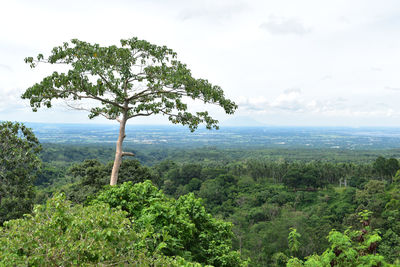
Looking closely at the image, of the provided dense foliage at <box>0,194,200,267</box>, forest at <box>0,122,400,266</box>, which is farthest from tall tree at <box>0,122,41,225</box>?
dense foliage at <box>0,194,200,267</box>

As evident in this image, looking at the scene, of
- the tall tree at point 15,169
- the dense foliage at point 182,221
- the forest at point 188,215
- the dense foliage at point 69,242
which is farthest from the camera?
the tall tree at point 15,169

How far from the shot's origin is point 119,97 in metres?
8.00

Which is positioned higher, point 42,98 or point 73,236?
point 42,98

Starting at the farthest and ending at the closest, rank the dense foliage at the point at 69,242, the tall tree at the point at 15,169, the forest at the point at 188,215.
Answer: the tall tree at the point at 15,169
the forest at the point at 188,215
the dense foliage at the point at 69,242

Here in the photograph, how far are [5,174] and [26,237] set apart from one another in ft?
27.2

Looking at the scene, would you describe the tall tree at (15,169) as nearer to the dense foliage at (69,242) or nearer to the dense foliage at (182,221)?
the dense foliage at (182,221)

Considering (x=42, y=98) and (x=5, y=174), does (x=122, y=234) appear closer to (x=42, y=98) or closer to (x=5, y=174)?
(x=42, y=98)

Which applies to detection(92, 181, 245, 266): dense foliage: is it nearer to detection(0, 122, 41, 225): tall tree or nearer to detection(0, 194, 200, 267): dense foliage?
detection(0, 194, 200, 267): dense foliage

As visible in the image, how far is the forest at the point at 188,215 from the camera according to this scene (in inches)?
134

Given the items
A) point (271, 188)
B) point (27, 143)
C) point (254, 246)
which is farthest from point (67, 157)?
point (27, 143)

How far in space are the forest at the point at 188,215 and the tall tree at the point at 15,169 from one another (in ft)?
0.12

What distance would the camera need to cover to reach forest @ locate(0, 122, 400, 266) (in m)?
3.40

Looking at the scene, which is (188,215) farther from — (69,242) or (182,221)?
(69,242)

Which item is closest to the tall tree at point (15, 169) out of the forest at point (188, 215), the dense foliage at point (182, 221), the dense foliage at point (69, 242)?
the forest at point (188, 215)
